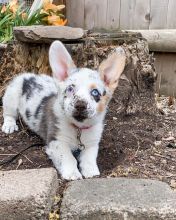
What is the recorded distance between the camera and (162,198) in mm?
2568

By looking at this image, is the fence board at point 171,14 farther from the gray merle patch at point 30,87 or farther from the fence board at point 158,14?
the gray merle patch at point 30,87

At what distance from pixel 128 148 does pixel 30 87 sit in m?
1.01

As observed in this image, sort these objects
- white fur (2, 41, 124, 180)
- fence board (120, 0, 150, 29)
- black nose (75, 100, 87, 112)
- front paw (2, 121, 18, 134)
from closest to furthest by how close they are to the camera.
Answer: black nose (75, 100, 87, 112)
white fur (2, 41, 124, 180)
front paw (2, 121, 18, 134)
fence board (120, 0, 150, 29)

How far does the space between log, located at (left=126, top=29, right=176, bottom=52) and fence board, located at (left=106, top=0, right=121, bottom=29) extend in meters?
0.62

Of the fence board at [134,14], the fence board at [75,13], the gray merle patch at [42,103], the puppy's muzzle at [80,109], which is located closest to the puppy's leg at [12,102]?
the gray merle patch at [42,103]

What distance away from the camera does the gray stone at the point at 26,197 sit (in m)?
2.46

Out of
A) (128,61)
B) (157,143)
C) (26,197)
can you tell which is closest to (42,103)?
(128,61)

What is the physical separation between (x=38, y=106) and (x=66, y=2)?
308 cm

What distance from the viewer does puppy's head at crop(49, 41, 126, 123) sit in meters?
2.97

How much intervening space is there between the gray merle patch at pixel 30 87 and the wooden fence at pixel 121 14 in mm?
2276

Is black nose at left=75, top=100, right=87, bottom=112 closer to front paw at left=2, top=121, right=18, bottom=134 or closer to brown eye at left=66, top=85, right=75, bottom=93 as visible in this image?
Result: brown eye at left=66, top=85, right=75, bottom=93

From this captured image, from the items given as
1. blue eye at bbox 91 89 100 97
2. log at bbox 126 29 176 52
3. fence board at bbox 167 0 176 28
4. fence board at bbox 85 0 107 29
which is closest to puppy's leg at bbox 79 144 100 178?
blue eye at bbox 91 89 100 97

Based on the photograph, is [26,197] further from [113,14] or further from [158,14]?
[113,14]

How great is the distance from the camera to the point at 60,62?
3277 millimetres
